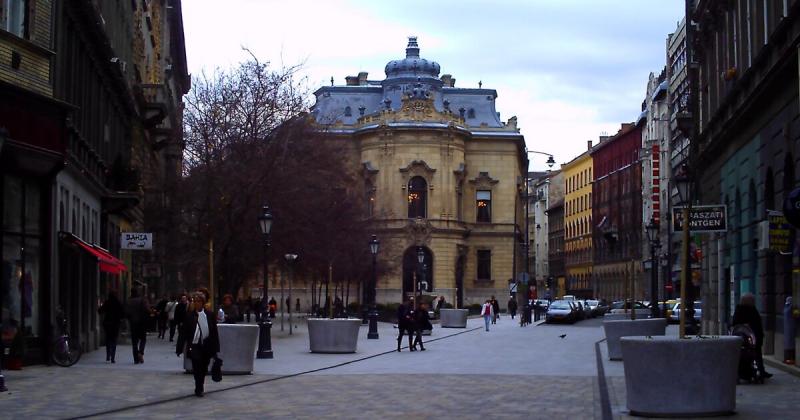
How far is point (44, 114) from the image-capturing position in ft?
83.2

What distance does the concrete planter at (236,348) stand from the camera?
24.3 m

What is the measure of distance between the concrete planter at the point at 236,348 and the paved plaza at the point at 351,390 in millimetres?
368

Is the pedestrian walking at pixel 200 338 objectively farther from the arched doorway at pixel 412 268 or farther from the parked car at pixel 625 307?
the arched doorway at pixel 412 268

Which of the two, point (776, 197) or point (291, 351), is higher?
point (776, 197)

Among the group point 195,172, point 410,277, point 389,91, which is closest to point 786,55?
point 195,172

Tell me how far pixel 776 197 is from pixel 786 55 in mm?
3750

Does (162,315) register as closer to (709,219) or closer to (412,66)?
(709,219)

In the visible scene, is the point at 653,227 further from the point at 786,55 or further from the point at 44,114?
the point at 44,114

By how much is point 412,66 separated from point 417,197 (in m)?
13.7

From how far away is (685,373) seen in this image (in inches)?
603

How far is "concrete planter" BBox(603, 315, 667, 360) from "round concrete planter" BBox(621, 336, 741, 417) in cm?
1243

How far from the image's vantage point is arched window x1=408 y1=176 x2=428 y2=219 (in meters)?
105

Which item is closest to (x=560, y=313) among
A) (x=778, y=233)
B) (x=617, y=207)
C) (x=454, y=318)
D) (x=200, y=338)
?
(x=454, y=318)

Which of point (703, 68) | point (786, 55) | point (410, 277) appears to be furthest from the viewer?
point (410, 277)
